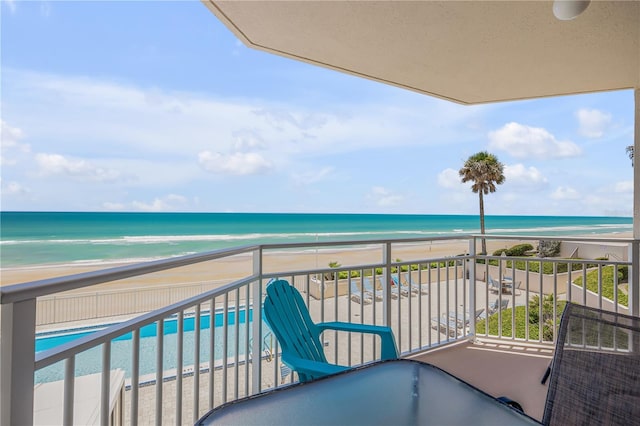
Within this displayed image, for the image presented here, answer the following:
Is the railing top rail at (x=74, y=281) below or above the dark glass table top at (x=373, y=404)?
above

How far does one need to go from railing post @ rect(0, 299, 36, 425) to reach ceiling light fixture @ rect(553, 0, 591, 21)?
2.57m

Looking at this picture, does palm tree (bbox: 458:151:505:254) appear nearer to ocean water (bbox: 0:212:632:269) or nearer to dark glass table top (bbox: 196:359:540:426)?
ocean water (bbox: 0:212:632:269)

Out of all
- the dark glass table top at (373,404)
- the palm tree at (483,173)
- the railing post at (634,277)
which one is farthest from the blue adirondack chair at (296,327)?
the palm tree at (483,173)

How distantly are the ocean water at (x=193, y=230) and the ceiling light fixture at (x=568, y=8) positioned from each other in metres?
16.5

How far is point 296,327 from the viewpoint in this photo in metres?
1.93


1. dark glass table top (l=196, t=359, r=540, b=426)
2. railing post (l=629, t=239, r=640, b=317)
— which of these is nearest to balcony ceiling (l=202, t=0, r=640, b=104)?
railing post (l=629, t=239, r=640, b=317)

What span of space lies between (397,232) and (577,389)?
23499 millimetres

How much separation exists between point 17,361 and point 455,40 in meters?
2.74

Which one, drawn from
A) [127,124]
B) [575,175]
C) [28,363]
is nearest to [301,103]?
[127,124]

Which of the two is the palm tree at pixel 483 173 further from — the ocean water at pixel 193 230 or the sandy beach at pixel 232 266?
the ocean water at pixel 193 230

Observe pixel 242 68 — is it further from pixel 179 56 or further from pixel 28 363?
pixel 28 363

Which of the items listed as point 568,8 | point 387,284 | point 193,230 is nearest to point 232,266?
point 193,230

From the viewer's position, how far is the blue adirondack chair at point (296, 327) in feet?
5.76

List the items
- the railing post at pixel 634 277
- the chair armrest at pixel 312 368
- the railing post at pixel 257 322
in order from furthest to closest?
1. the railing post at pixel 634 277
2. the railing post at pixel 257 322
3. the chair armrest at pixel 312 368
